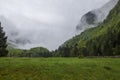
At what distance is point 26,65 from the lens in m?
56.8

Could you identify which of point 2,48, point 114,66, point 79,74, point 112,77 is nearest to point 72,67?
point 79,74

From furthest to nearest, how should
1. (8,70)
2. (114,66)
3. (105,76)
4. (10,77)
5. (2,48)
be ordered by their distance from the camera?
1. (2,48)
2. (114,66)
3. (105,76)
4. (8,70)
5. (10,77)

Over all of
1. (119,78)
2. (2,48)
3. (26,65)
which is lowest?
(119,78)

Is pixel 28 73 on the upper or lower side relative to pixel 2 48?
lower

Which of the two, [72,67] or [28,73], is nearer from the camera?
[28,73]

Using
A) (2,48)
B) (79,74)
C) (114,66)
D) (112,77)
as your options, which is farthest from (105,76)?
(2,48)

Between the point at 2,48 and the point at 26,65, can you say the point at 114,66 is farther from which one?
the point at 2,48

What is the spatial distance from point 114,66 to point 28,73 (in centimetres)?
2461

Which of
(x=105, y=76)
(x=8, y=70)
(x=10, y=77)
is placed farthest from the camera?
(x=105, y=76)

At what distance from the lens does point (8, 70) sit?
5291 cm

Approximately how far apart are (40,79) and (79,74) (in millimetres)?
9083

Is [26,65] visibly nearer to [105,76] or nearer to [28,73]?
[28,73]

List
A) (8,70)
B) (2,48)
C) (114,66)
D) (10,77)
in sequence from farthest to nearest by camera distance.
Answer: (2,48) → (114,66) → (8,70) → (10,77)

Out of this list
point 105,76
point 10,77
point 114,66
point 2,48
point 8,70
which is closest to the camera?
point 10,77
